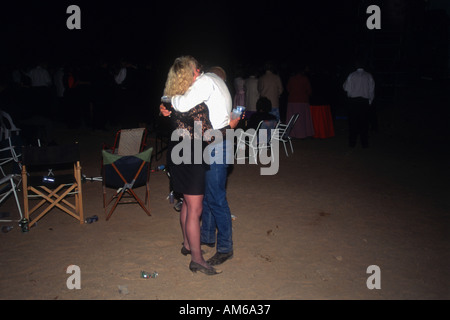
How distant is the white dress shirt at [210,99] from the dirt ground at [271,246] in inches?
52.5

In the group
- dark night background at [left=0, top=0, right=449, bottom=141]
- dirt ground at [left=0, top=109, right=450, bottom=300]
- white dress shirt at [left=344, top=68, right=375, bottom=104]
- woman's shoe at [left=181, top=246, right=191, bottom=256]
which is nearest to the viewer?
dirt ground at [left=0, top=109, right=450, bottom=300]

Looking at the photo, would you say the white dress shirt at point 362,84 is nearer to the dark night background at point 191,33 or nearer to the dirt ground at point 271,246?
the dirt ground at point 271,246

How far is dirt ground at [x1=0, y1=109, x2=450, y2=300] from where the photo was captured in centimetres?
329

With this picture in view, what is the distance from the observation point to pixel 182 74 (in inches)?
125

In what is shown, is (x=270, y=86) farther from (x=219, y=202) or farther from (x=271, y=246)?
(x=219, y=202)

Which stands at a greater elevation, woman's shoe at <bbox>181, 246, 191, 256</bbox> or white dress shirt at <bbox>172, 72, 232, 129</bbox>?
white dress shirt at <bbox>172, 72, 232, 129</bbox>

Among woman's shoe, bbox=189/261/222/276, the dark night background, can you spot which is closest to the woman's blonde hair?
woman's shoe, bbox=189/261/222/276

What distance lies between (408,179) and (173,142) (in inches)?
185

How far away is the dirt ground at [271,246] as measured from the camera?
329 centimetres

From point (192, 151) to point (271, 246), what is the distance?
1441mm

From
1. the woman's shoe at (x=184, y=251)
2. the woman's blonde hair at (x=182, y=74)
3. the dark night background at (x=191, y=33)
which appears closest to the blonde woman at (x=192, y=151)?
the woman's blonde hair at (x=182, y=74)

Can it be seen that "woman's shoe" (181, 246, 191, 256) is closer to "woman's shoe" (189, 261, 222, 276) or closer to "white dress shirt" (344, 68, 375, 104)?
"woman's shoe" (189, 261, 222, 276)

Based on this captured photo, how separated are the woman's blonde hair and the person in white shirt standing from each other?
5979 millimetres
